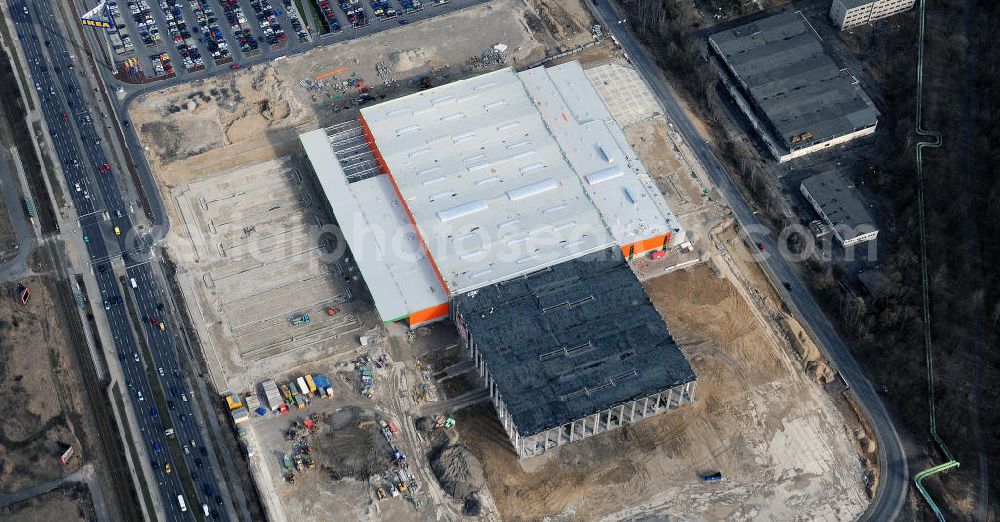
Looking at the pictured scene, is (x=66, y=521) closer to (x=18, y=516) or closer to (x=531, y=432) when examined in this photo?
(x=18, y=516)

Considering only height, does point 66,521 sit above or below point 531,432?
above

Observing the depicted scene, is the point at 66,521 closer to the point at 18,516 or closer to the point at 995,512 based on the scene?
the point at 18,516

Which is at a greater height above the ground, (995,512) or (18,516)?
(18,516)

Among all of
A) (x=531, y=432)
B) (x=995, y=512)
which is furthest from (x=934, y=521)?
(x=531, y=432)

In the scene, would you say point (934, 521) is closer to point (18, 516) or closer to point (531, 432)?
point (531, 432)

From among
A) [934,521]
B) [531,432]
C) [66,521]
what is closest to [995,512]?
[934,521]

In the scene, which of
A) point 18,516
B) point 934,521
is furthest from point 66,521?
point 934,521

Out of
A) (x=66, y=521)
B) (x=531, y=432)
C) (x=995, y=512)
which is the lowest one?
(x=995, y=512)
